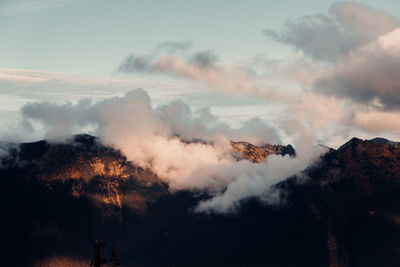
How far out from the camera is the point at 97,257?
377 ft
